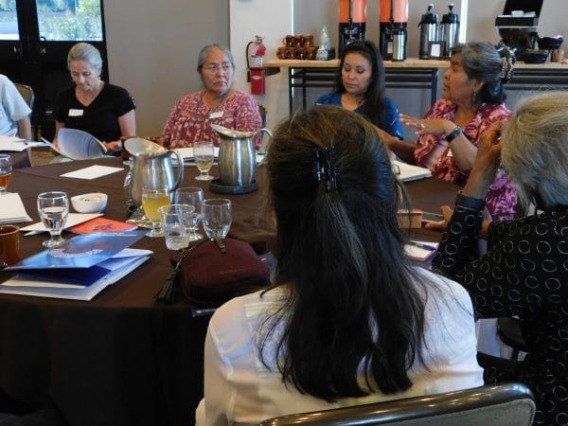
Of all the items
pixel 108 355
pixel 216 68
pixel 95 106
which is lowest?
pixel 108 355

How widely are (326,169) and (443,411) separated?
1.21 ft

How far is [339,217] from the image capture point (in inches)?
36.7

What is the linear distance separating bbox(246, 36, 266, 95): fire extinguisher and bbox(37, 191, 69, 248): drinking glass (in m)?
3.87

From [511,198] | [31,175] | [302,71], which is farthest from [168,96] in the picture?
[511,198]

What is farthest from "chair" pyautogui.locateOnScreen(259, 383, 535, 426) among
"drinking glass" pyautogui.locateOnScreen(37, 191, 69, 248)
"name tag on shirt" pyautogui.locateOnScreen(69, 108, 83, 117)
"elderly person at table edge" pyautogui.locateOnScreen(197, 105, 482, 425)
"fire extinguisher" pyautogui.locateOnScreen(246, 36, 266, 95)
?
"fire extinguisher" pyautogui.locateOnScreen(246, 36, 266, 95)

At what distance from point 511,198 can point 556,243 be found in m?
1.20

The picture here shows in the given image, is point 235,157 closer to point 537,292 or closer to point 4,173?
point 4,173

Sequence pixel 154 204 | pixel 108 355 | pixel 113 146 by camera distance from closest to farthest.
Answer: pixel 108 355 → pixel 154 204 → pixel 113 146

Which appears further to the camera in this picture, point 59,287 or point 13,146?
point 13,146

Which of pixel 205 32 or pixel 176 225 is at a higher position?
pixel 205 32

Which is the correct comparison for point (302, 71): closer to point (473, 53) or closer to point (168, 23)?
point (168, 23)

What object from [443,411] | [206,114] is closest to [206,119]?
[206,114]

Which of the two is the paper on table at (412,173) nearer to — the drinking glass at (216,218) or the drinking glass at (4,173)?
the drinking glass at (216,218)

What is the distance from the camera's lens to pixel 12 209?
6.77ft
